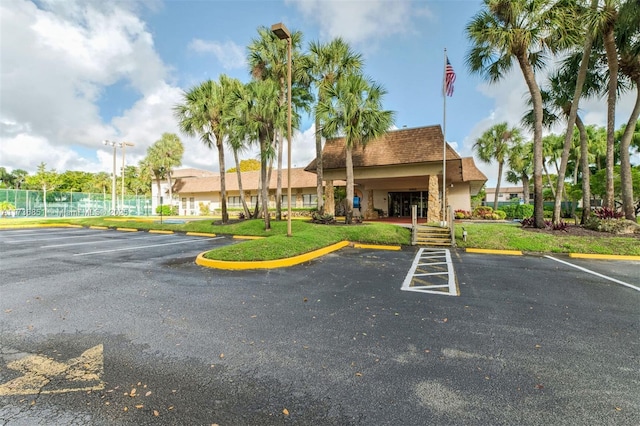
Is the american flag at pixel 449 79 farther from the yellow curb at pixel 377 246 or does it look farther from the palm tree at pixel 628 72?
the yellow curb at pixel 377 246

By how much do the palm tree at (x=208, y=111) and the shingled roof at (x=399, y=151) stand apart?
640 centimetres

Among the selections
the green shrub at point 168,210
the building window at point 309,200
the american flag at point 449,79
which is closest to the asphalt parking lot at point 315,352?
the american flag at point 449,79

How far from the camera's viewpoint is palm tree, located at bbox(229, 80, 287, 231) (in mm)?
14914

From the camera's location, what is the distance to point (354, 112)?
14.1 meters

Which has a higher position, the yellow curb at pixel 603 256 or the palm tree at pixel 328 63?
the palm tree at pixel 328 63

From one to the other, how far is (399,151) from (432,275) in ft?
39.9

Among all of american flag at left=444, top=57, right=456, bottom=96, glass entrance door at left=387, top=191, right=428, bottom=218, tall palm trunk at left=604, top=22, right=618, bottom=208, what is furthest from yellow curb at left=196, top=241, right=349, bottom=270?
glass entrance door at left=387, top=191, right=428, bottom=218

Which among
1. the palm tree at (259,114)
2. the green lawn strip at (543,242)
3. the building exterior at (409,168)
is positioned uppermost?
the palm tree at (259,114)

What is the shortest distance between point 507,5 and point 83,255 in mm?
18232

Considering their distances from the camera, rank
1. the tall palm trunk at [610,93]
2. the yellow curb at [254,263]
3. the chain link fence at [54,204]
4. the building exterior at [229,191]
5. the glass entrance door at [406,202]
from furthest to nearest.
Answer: the building exterior at [229,191] < the chain link fence at [54,204] < the glass entrance door at [406,202] < the tall palm trunk at [610,93] < the yellow curb at [254,263]

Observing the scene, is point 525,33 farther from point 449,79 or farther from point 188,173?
point 188,173

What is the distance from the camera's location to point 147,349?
3.36 m

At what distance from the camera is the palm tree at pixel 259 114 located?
14.9m

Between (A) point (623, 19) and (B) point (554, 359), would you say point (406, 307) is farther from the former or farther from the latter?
(A) point (623, 19)
